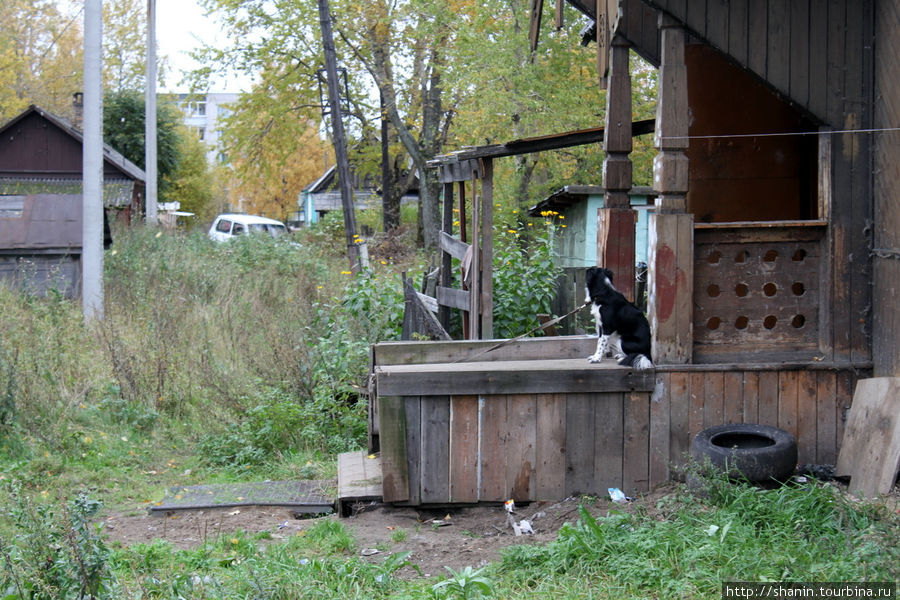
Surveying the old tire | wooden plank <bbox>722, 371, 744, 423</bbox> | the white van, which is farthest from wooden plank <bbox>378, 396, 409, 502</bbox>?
the white van

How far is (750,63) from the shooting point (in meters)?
5.97

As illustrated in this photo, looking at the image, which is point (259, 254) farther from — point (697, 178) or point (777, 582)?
point (777, 582)

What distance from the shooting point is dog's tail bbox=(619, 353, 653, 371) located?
20.0 ft

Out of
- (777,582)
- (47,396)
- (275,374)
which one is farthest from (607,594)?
(47,396)

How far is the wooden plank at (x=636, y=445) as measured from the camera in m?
6.18

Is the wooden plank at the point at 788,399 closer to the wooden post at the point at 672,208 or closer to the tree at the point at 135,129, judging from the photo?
the wooden post at the point at 672,208

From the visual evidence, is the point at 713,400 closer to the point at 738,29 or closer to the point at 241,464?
the point at 738,29

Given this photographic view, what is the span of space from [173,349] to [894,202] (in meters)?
8.78

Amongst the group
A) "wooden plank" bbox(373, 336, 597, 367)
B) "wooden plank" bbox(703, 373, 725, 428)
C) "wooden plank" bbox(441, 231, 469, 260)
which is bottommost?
"wooden plank" bbox(703, 373, 725, 428)

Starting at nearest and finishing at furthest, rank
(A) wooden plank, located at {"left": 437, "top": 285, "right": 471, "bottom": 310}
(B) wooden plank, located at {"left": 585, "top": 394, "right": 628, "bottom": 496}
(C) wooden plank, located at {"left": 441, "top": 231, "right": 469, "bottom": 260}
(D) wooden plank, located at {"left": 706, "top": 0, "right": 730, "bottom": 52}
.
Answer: (D) wooden plank, located at {"left": 706, "top": 0, "right": 730, "bottom": 52} < (B) wooden plank, located at {"left": 585, "top": 394, "right": 628, "bottom": 496} < (A) wooden plank, located at {"left": 437, "top": 285, "right": 471, "bottom": 310} < (C) wooden plank, located at {"left": 441, "top": 231, "right": 469, "bottom": 260}

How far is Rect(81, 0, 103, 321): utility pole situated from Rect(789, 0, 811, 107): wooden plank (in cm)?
1061

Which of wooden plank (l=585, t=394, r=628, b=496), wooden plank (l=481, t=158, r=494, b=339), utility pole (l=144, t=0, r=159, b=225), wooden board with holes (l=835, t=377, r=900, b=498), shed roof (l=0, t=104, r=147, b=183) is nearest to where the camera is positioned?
wooden board with holes (l=835, t=377, r=900, b=498)

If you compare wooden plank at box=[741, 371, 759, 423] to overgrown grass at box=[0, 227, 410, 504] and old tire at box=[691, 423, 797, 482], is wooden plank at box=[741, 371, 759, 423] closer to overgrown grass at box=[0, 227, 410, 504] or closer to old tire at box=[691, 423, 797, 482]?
old tire at box=[691, 423, 797, 482]

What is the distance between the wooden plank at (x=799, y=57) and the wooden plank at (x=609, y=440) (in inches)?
95.6
